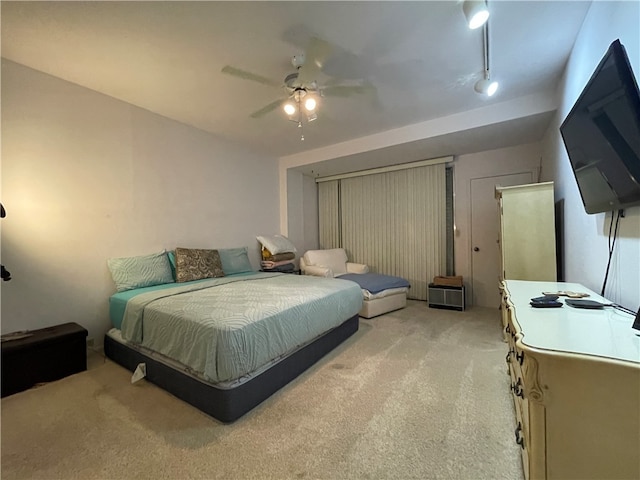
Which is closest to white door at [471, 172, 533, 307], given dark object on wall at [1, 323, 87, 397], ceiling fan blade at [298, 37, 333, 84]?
ceiling fan blade at [298, 37, 333, 84]

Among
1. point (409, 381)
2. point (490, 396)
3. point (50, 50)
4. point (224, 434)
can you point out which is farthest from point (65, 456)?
point (50, 50)

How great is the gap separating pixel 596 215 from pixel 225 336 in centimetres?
251

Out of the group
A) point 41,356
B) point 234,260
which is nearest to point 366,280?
point 234,260

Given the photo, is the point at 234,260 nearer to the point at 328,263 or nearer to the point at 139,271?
the point at 139,271

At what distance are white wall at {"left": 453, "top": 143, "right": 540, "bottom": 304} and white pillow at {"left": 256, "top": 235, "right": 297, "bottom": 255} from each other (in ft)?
9.26

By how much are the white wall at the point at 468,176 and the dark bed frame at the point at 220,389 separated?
9.57 feet

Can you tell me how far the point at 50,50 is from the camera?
6.93 feet

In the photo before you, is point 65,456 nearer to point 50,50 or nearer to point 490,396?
point 490,396

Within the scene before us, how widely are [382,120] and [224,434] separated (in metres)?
3.52

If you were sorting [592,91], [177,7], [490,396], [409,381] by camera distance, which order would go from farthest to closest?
[409,381] < [490,396] < [177,7] < [592,91]

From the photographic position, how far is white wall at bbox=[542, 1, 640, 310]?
1286 mm

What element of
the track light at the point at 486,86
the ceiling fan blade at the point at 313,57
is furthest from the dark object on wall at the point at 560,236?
the ceiling fan blade at the point at 313,57

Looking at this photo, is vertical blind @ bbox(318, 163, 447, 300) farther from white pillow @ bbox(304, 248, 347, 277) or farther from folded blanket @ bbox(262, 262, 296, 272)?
folded blanket @ bbox(262, 262, 296, 272)

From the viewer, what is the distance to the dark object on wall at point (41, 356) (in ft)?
6.40
